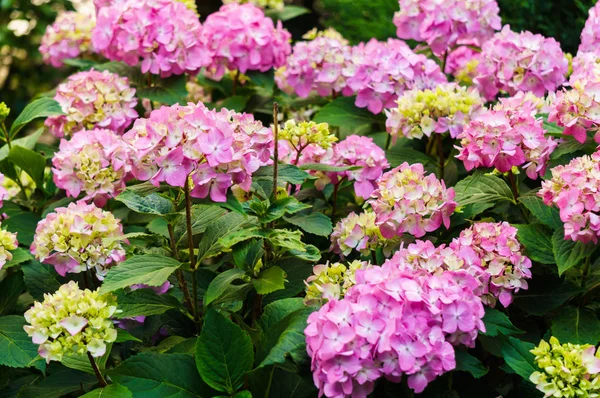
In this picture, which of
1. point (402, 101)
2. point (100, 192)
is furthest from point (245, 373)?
point (402, 101)

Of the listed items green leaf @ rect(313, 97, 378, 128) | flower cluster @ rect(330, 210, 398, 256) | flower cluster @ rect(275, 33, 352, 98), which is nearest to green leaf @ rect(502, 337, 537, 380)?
flower cluster @ rect(330, 210, 398, 256)

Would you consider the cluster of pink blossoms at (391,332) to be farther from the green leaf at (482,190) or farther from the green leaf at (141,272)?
the green leaf at (482,190)

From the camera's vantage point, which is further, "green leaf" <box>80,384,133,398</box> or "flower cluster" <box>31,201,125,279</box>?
"flower cluster" <box>31,201,125,279</box>

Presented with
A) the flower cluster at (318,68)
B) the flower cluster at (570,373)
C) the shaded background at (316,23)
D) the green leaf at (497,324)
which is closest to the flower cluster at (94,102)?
the flower cluster at (318,68)

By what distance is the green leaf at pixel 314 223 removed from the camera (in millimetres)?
1938

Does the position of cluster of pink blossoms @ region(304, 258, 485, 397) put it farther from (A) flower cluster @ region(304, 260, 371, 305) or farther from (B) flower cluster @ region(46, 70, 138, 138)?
(B) flower cluster @ region(46, 70, 138, 138)

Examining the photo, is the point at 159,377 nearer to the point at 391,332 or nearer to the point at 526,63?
the point at 391,332

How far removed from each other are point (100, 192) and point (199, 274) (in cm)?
36

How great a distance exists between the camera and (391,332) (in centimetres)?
143

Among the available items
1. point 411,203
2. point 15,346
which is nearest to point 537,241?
point 411,203

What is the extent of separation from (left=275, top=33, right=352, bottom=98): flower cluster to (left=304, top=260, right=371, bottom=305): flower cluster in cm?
112

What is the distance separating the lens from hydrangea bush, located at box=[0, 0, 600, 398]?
1.56 metres

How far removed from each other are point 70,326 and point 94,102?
1169 millimetres

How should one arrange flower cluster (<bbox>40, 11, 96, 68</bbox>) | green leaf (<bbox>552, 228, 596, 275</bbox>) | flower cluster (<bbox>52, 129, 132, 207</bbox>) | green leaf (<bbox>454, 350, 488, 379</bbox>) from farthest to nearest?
1. flower cluster (<bbox>40, 11, 96, 68</bbox>)
2. flower cluster (<bbox>52, 129, 132, 207</bbox>)
3. green leaf (<bbox>552, 228, 596, 275</bbox>)
4. green leaf (<bbox>454, 350, 488, 379</bbox>)
